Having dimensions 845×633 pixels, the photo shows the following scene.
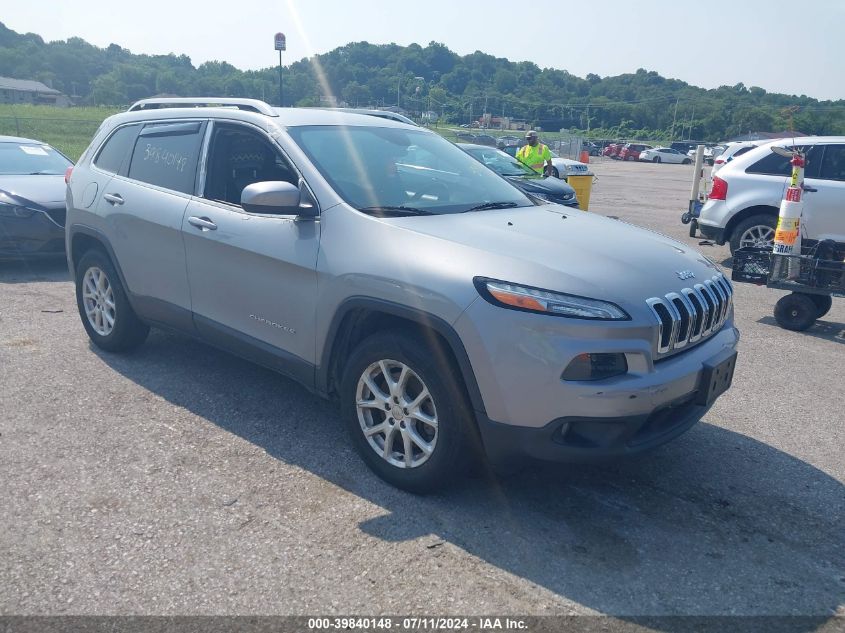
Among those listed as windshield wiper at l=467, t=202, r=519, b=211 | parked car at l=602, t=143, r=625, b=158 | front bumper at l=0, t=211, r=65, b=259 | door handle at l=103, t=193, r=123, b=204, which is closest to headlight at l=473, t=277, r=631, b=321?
windshield wiper at l=467, t=202, r=519, b=211

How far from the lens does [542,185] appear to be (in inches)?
493

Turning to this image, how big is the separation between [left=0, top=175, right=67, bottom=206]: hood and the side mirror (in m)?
5.92

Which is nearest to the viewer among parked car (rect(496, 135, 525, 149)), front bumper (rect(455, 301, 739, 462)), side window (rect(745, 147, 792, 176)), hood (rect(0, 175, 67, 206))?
front bumper (rect(455, 301, 739, 462))

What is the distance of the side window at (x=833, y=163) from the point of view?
30.9 ft

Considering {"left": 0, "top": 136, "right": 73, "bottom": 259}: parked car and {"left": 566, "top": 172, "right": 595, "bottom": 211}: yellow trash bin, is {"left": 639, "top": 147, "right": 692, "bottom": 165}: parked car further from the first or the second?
{"left": 0, "top": 136, "right": 73, "bottom": 259}: parked car

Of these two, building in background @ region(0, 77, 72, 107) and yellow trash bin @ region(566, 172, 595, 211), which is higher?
building in background @ region(0, 77, 72, 107)

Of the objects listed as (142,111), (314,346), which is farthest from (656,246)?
(142,111)

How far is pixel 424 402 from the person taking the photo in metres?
3.55

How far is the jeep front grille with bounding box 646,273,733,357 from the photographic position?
3342mm

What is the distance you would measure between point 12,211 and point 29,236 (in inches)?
12.8

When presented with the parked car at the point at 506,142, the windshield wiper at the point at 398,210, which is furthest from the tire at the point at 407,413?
the parked car at the point at 506,142

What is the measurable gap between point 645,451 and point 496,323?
0.88 metres

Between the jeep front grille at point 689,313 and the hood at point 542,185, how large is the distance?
853cm

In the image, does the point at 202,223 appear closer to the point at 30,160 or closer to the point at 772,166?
the point at 30,160
